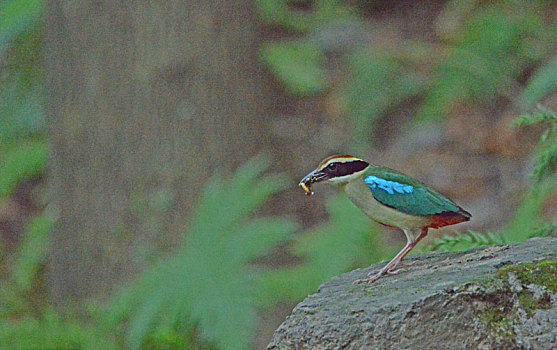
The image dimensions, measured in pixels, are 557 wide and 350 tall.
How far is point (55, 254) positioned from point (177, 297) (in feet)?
6.91

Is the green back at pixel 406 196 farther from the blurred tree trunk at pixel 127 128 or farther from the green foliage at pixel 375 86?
the green foliage at pixel 375 86

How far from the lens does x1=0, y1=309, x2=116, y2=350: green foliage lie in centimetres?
429

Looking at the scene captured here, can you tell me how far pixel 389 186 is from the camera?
2.61m

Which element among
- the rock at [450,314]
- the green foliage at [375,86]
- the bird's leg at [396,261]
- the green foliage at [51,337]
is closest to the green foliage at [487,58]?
the green foliage at [375,86]

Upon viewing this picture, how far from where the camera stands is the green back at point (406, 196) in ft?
8.50

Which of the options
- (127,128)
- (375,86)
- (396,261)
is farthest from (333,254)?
(375,86)

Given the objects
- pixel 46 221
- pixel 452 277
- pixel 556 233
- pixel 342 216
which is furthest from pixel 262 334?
pixel 452 277

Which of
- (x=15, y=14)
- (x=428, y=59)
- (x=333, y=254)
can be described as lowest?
(x=333, y=254)

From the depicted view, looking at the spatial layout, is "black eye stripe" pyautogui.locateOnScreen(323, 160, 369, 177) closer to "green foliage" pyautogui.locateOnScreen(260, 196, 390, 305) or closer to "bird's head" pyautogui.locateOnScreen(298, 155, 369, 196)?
"bird's head" pyautogui.locateOnScreen(298, 155, 369, 196)

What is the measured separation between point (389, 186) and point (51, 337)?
246 cm

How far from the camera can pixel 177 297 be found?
423cm

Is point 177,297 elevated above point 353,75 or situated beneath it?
situated beneath

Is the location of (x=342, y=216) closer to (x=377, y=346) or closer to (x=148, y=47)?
(x=148, y=47)

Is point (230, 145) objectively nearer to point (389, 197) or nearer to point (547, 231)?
point (547, 231)
